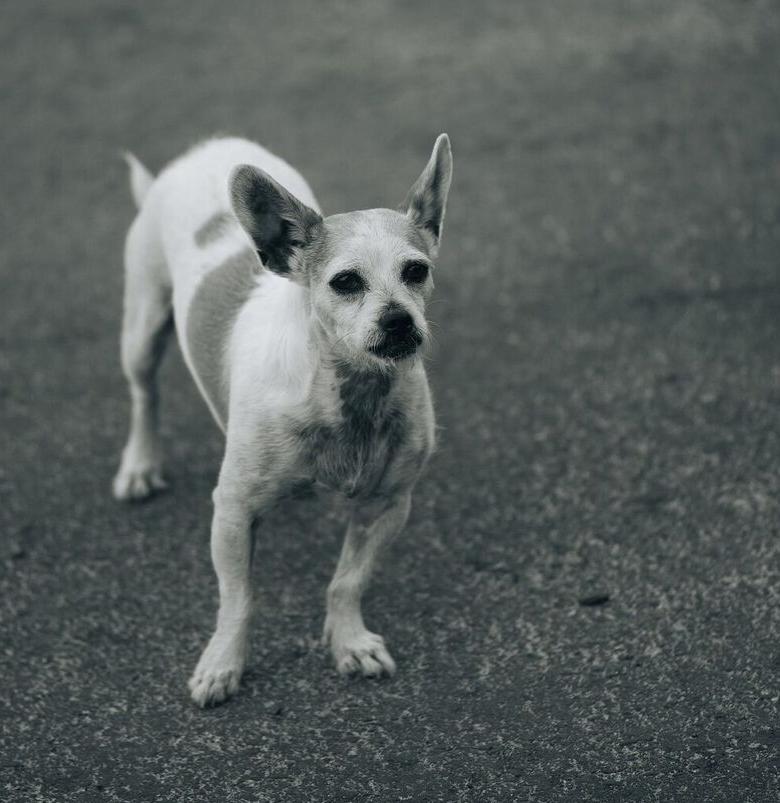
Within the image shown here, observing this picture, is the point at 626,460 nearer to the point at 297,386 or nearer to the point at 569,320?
the point at 569,320

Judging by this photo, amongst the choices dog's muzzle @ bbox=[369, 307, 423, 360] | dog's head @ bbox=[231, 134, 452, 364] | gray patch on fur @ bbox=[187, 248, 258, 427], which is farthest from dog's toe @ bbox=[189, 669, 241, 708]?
dog's muzzle @ bbox=[369, 307, 423, 360]

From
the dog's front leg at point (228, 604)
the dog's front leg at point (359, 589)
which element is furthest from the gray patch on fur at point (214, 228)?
the dog's front leg at point (359, 589)

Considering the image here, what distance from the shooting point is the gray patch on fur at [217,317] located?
4418mm

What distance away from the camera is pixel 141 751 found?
3846 millimetres

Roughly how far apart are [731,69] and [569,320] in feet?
15.7

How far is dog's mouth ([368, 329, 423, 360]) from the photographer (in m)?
3.61

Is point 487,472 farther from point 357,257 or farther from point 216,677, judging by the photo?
point 357,257

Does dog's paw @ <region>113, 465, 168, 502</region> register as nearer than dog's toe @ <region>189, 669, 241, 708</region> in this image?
No

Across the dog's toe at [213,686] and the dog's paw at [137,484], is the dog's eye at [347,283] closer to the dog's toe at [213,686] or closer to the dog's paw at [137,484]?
the dog's toe at [213,686]

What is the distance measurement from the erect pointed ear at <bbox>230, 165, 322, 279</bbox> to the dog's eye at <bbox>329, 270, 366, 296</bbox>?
0.65 ft

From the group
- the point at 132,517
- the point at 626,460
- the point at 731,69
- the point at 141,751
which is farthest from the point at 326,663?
the point at 731,69

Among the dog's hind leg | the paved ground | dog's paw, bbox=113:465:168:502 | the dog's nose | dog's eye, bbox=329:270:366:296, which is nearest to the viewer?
the dog's nose

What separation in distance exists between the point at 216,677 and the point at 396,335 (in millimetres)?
1435

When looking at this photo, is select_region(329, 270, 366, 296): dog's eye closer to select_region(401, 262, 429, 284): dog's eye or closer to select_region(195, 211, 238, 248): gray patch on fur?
select_region(401, 262, 429, 284): dog's eye
